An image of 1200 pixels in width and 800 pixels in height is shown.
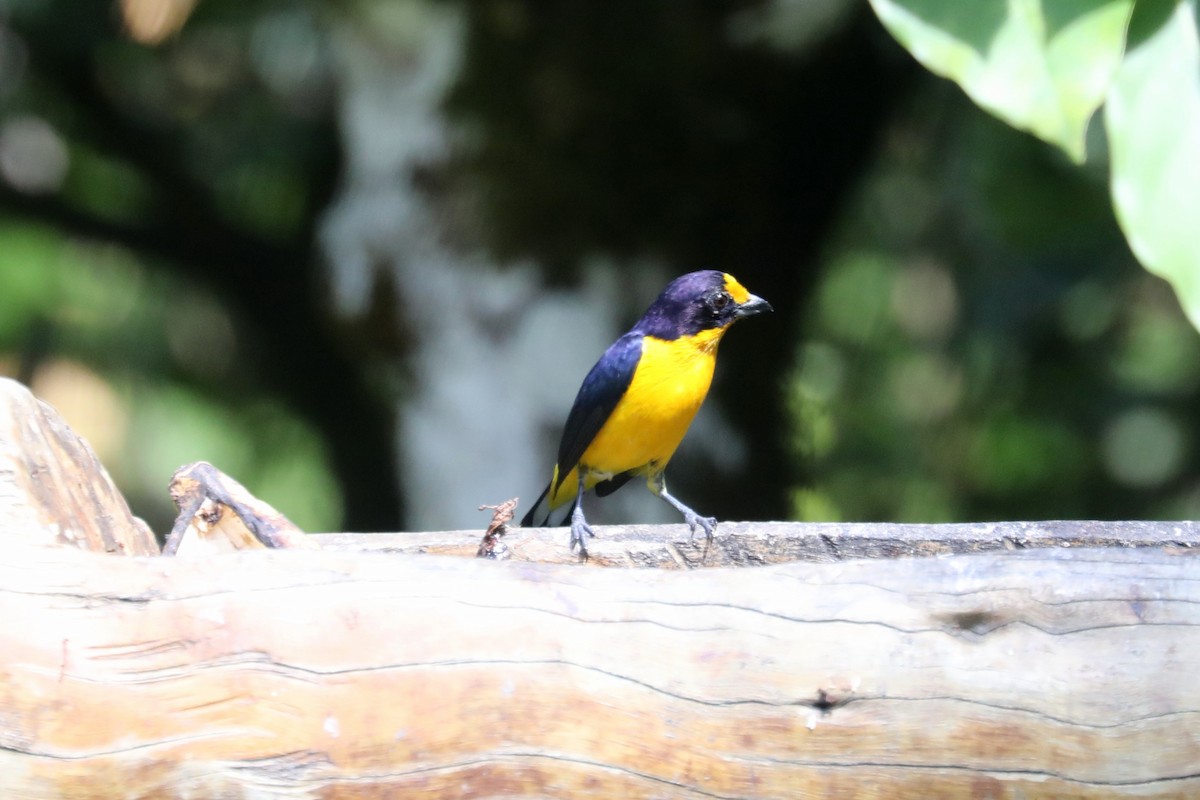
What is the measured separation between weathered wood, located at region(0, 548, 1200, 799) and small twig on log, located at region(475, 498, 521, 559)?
66 cm

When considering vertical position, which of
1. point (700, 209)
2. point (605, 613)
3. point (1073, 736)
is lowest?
point (1073, 736)

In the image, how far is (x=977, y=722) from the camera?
1909mm

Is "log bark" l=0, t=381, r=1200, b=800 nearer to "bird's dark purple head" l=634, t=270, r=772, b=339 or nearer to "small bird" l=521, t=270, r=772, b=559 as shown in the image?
"small bird" l=521, t=270, r=772, b=559

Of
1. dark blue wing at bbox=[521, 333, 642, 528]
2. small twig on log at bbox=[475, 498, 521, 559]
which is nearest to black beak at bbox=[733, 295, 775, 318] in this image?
dark blue wing at bbox=[521, 333, 642, 528]

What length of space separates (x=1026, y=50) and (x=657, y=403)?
198cm

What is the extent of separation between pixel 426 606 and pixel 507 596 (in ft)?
0.41

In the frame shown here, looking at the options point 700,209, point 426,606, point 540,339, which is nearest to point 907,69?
point 700,209

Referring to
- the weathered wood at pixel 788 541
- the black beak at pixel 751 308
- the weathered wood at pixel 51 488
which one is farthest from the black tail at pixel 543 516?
the weathered wood at pixel 51 488

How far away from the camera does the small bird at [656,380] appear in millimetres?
4004

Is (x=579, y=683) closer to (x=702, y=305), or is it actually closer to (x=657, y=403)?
(x=657, y=403)

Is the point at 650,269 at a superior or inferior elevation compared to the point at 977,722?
superior

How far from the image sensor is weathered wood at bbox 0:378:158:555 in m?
2.06

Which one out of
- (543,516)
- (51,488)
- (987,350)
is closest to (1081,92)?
(51,488)

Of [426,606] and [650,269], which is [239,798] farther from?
[650,269]
